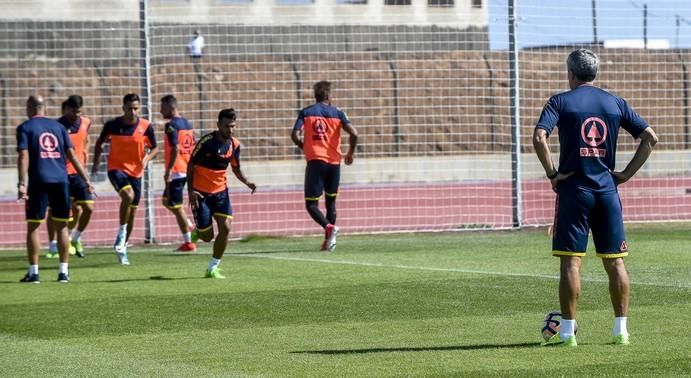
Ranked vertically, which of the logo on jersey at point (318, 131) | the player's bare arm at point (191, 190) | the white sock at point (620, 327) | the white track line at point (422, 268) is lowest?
the white track line at point (422, 268)

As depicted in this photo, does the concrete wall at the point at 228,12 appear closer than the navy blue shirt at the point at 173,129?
No

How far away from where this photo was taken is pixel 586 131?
9.39 meters

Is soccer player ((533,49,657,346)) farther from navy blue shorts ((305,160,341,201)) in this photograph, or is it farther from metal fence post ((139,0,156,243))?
metal fence post ((139,0,156,243))

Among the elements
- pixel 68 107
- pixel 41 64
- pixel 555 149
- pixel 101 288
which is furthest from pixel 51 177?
pixel 41 64

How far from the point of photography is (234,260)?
17.3 metres

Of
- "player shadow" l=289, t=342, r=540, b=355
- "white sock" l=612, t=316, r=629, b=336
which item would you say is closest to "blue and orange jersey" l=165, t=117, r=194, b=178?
"player shadow" l=289, t=342, r=540, b=355

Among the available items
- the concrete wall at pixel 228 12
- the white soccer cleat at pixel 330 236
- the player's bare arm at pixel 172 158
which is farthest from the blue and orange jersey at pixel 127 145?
the concrete wall at pixel 228 12

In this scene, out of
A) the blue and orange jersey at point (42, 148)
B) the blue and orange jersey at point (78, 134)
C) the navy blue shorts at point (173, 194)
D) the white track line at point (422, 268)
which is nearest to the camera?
the white track line at point (422, 268)

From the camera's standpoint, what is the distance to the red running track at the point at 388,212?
2459cm

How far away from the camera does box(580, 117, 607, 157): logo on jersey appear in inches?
370

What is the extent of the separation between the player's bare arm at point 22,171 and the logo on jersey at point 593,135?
707cm

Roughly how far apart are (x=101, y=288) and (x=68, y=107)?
4.04 meters

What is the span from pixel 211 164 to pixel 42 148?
5.93 feet

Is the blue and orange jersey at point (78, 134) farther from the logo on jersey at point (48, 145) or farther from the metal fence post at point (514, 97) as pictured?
the metal fence post at point (514, 97)
